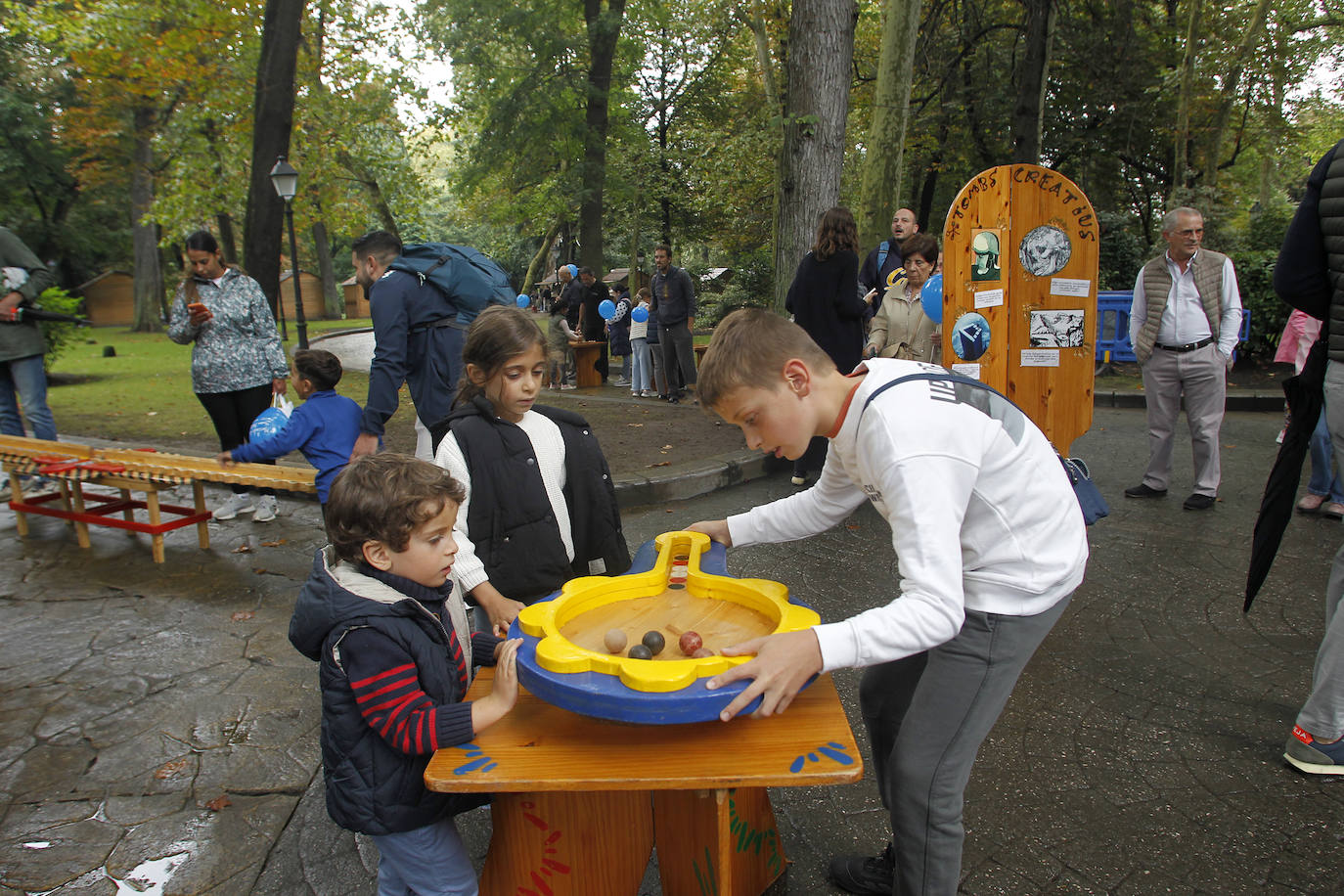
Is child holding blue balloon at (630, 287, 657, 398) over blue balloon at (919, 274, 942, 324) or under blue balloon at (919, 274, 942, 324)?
under

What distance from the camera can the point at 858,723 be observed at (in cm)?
304

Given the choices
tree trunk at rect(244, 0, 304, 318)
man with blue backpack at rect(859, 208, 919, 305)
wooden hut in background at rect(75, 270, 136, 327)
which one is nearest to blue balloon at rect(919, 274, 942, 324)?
man with blue backpack at rect(859, 208, 919, 305)

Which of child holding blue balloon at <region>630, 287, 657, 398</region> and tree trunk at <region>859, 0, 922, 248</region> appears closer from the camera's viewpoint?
tree trunk at <region>859, 0, 922, 248</region>

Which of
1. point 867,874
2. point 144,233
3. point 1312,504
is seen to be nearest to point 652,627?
point 867,874

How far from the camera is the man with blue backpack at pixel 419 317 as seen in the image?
4148 millimetres

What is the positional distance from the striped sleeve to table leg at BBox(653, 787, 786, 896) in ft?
1.77

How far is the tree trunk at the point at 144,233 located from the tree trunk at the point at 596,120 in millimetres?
15866

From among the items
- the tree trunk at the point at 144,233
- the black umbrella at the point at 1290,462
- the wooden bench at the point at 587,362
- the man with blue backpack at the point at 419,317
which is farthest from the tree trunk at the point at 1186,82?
the tree trunk at the point at 144,233

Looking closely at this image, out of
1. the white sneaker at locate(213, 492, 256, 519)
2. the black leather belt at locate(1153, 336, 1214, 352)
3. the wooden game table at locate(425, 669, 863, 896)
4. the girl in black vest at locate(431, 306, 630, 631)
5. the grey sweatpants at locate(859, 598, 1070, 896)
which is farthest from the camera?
the white sneaker at locate(213, 492, 256, 519)

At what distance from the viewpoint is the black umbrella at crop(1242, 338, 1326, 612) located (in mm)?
2812

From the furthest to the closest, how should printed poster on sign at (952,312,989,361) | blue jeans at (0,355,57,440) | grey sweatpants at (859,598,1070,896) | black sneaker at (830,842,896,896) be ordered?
blue jeans at (0,355,57,440), printed poster on sign at (952,312,989,361), black sneaker at (830,842,896,896), grey sweatpants at (859,598,1070,896)

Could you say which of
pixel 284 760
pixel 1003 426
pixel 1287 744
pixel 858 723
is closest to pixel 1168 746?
pixel 1287 744

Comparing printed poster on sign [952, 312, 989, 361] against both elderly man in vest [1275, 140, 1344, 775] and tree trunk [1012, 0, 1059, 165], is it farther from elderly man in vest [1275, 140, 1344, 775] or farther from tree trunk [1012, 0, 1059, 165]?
tree trunk [1012, 0, 1059, 165]

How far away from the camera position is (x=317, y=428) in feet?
14.1
